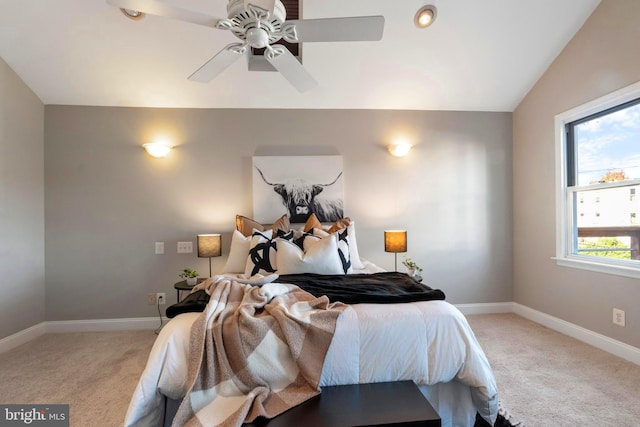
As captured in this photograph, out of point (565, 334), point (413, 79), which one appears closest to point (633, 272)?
point (565, 334)

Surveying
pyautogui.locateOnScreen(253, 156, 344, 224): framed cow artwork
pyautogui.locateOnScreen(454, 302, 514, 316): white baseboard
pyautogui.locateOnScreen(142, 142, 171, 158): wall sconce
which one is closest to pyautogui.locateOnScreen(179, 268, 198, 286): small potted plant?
pyautogui.locateOnScreen(253, 156, 344, 224): framed cow artwork

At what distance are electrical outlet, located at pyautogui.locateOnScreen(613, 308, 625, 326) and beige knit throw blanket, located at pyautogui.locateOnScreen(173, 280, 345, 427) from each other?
8.48 ft

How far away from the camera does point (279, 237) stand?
2846mm

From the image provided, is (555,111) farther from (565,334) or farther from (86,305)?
(86,305)

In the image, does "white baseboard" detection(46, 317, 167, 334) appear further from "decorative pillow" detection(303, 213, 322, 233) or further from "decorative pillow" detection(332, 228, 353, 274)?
"decorative pillow" detection(332, 228, 353, 274)

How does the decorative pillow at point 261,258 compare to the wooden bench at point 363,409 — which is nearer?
the wooden bench at point 363,409

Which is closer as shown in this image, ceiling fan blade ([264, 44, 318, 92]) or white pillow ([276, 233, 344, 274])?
ceiling fan blade ([264, 44, 318, 92])

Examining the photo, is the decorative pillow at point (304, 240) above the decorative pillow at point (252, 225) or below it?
below

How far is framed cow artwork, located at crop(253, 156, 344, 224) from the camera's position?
11.3 feet

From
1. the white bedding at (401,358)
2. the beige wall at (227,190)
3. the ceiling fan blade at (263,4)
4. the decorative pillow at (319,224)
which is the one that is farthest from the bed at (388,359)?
the beige wall at (227,190)

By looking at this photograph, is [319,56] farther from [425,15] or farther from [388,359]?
[388,359]

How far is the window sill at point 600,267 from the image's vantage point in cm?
247

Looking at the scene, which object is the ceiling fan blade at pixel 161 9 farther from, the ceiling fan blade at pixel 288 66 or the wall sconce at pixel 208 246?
the wall sconce at pixel 208 246

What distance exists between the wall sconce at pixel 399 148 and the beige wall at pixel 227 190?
0.07m
